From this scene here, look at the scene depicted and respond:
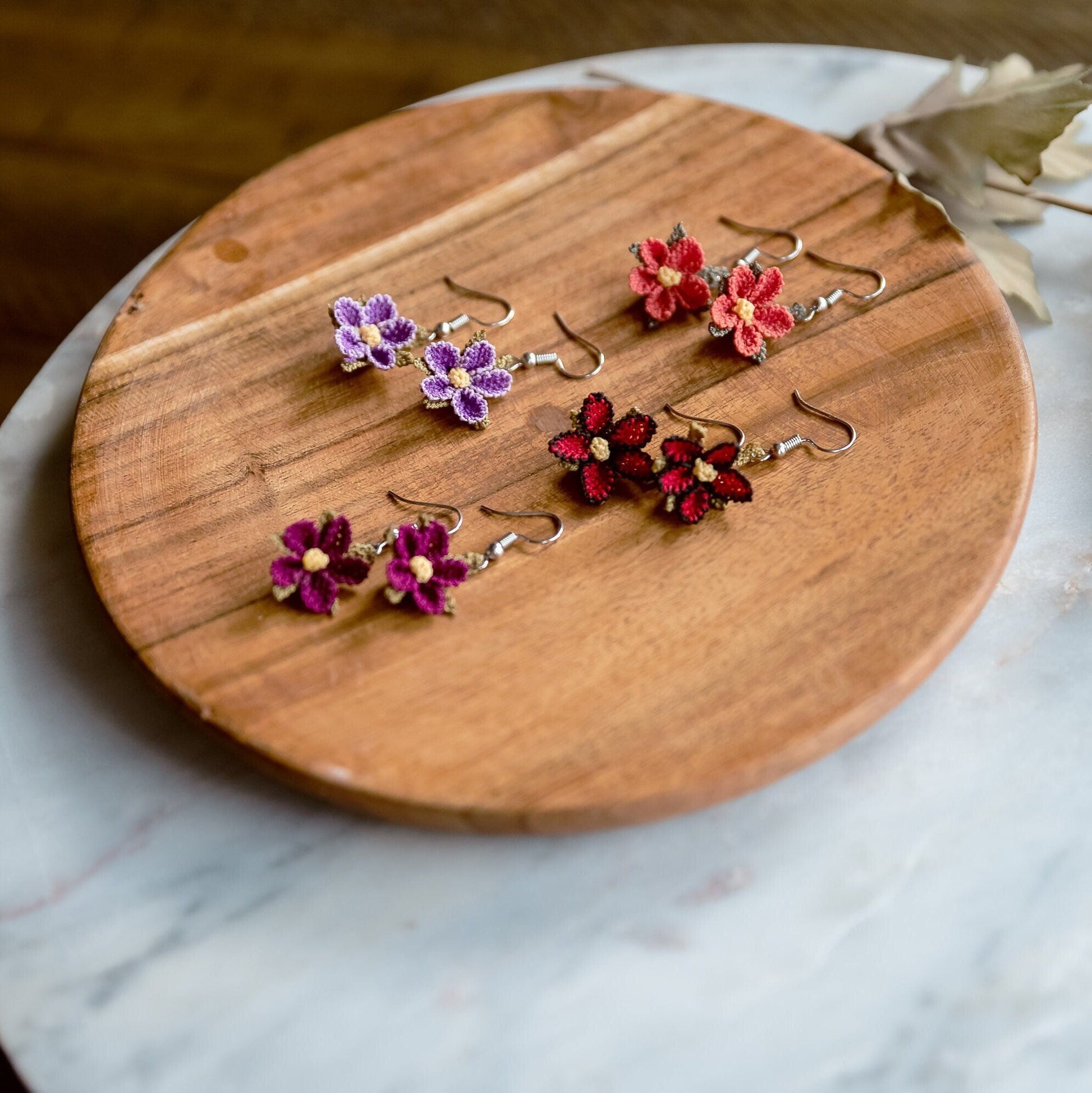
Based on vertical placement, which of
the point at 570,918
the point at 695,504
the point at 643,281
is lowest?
the point at 570,918

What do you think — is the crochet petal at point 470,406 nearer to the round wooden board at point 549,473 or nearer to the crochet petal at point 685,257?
the round wooden board at point 549,473

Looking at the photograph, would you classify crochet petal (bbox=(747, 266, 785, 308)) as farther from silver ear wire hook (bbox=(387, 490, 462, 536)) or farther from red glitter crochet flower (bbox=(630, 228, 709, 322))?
silver ear wire hook (bbox=(387, 490, 462, 536))

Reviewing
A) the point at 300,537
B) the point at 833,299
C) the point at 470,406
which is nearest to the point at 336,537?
the point at 300,537

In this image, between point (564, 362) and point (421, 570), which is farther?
point (564, 362)

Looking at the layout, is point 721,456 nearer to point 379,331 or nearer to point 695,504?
point 695,504

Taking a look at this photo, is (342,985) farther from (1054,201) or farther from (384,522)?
(1054,201)

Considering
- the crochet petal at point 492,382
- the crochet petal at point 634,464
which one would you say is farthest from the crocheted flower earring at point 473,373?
the crochet petal at point 634,464
